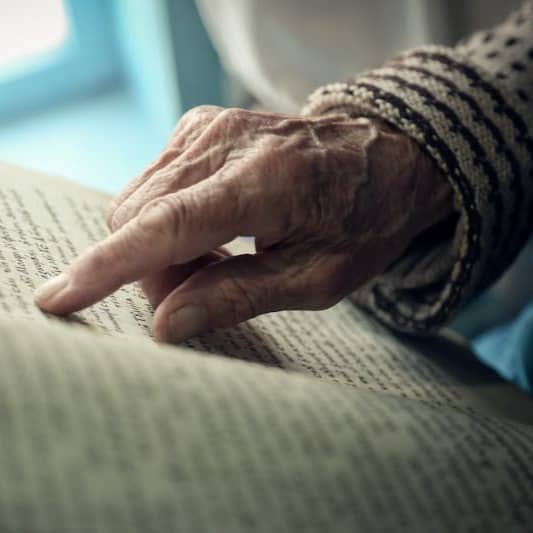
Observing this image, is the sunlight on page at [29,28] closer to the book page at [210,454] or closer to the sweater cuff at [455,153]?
the sweater cuff at [455,153]

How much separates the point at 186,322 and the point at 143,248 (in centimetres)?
4

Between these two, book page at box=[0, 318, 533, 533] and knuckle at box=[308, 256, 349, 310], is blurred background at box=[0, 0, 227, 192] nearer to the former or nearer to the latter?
knuckle at box=[308, 256, 349, 310]

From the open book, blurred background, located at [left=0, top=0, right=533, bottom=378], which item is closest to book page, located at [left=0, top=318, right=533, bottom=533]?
the open book

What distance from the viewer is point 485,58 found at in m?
0.50

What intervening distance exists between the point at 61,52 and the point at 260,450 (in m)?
1.01

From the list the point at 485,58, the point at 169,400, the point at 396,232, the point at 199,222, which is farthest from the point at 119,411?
the point at 485,58

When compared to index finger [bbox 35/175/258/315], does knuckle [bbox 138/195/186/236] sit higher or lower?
higher

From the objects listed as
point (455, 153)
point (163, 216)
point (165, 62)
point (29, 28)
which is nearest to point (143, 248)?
point (163, 216)

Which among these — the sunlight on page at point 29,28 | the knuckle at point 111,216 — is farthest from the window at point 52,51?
the knuckle at point 111,216

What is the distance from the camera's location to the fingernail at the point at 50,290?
312 millimetres

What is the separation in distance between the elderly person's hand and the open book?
1.2 inches

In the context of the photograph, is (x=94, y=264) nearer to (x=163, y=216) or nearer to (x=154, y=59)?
(x=163, y=216)

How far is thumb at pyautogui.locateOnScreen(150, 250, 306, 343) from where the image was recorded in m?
0.33

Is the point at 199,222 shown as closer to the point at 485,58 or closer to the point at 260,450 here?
the point at 260,450
